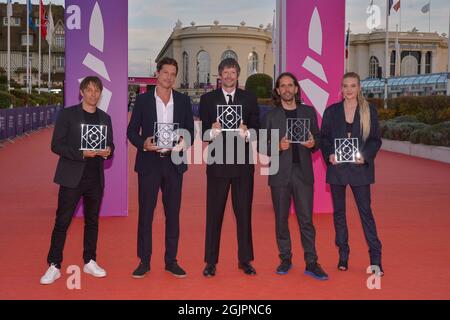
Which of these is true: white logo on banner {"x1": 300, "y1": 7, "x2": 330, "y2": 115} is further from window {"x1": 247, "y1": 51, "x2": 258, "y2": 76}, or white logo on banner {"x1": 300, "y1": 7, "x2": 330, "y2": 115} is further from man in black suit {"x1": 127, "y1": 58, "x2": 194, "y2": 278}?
window {"x1": 247, "y1": 51, "x2": 258, "y2": 76}

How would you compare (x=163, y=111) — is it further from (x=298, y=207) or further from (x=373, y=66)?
(x=373, y=66)

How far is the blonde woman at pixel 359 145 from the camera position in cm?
635

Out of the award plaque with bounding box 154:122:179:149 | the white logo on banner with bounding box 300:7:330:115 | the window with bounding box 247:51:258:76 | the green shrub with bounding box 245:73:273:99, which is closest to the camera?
the award plaque with bounding box 154:122:179:149

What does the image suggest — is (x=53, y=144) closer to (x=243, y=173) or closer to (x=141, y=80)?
(x=243, y=173)

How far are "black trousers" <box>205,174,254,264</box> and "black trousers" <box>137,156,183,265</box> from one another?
33 cm

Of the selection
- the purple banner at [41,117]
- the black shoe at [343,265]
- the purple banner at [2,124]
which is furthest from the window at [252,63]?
the black shoe at [343,265]

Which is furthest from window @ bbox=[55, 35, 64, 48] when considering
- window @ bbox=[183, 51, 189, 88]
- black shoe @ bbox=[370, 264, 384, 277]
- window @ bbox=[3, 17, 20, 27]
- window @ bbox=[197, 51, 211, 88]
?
black shoe @ bbox=[370, 264, 384, 277]

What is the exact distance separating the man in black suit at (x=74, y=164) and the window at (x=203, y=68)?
105 meters

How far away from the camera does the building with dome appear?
11069 centimetres

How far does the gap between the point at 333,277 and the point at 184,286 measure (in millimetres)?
1522

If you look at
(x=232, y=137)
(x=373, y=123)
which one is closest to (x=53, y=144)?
(x=232, y=137)

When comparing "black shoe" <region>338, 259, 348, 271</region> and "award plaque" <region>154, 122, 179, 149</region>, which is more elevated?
"award plaque" <region>154, 122, 179, 149</region>

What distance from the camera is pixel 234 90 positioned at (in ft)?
20.7
